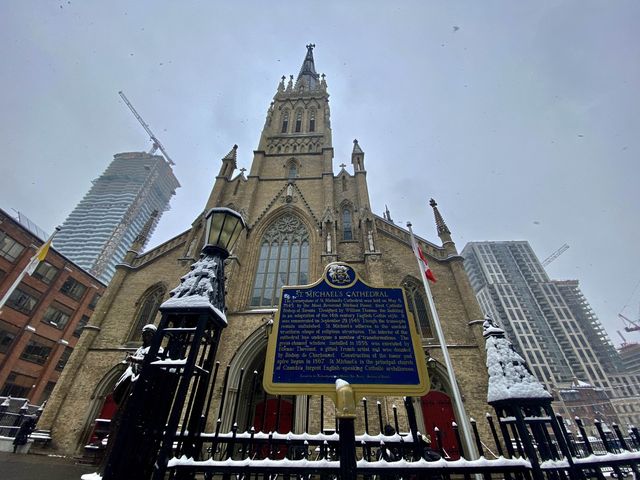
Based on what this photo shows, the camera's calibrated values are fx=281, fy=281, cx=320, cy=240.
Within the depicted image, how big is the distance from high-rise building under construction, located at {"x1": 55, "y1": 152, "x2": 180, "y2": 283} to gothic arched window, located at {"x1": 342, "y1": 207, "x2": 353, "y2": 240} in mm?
75927

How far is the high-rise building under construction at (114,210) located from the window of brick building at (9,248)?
53.8 metres

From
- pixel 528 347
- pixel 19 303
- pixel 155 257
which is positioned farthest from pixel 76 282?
pixel 528 347

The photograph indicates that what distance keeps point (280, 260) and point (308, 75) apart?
2793cm

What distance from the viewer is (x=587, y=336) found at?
80.8 m

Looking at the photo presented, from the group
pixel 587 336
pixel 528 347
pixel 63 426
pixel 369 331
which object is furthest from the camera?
pixel 587 336

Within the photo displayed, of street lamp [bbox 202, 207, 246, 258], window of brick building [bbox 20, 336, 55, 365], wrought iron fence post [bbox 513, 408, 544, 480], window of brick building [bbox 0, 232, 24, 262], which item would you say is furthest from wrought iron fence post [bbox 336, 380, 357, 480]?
window of brick building [bbox 20, 336, 55, 365]

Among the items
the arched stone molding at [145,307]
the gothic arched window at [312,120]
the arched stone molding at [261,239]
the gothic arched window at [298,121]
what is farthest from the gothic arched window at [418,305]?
the gothic arched window at [298,121]

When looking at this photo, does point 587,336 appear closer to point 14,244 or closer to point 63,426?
point 63,426

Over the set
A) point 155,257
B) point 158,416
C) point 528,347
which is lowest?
point 158,416

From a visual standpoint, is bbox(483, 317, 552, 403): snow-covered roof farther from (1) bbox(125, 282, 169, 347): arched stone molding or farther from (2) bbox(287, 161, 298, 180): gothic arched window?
(2) bbox(287, 161, 298, 180): gothic arched window

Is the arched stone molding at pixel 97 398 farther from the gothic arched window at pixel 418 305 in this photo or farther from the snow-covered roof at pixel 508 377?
the snow-covered roof at pixel 508 377

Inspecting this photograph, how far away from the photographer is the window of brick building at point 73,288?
101ft

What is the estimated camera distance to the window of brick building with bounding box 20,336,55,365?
Result: 26.9 metres

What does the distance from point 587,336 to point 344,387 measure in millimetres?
112360
